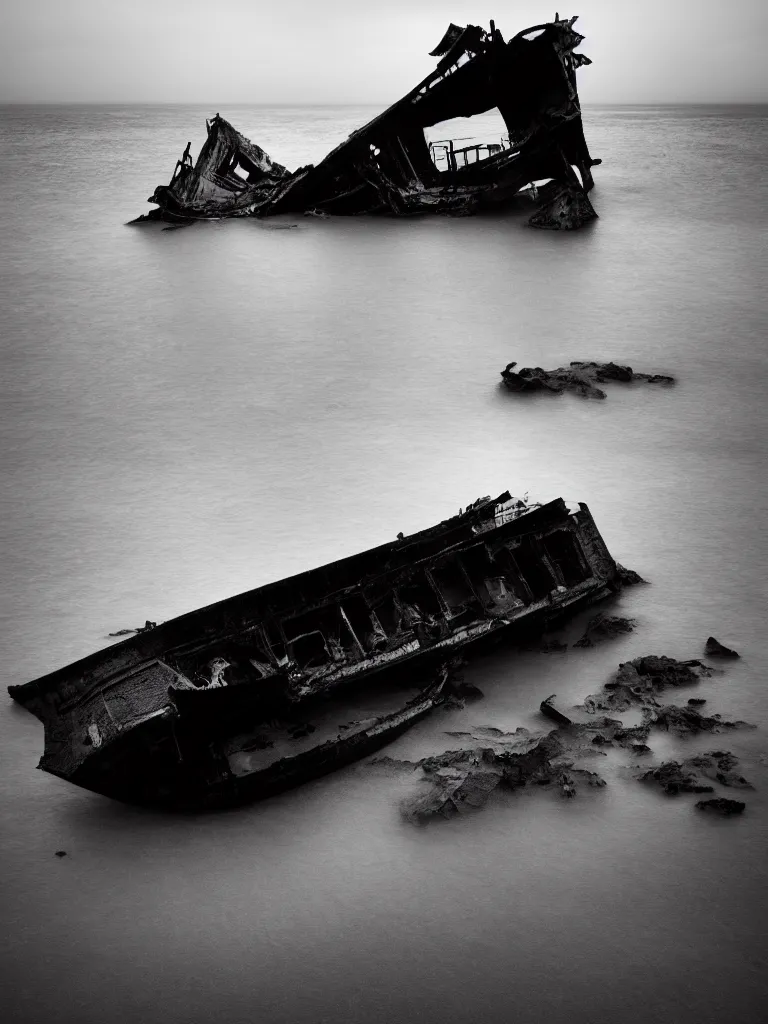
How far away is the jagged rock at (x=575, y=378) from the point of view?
37.1 ft

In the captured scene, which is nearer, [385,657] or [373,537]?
[385,657]

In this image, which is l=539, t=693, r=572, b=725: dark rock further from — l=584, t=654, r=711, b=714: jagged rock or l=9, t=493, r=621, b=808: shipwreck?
l=9, t=493, r=621, b=808: shipwreck

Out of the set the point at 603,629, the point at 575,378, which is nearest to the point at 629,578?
the point at 603,629

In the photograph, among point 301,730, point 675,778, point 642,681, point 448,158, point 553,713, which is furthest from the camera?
point 448,158

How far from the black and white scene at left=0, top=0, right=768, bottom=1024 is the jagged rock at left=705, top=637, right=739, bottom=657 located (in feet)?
0.12

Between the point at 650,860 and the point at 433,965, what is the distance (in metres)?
1.39

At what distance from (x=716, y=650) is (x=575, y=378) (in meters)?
5.57

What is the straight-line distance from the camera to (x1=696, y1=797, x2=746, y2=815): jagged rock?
5309 millimetres

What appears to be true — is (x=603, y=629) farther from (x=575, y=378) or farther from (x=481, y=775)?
(x=575, y=378)

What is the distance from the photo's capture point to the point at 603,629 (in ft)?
22.7

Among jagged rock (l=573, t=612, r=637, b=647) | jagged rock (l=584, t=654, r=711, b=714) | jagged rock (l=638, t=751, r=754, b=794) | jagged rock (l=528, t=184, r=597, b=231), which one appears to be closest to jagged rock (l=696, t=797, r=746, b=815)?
jagged rock (l=638, t=751, r=754, b=794)

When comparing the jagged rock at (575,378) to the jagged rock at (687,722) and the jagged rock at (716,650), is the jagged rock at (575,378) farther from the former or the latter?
the jagged rock at (687,722)

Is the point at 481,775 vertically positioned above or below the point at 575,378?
below

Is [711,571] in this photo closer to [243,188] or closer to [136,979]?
[136,979]
